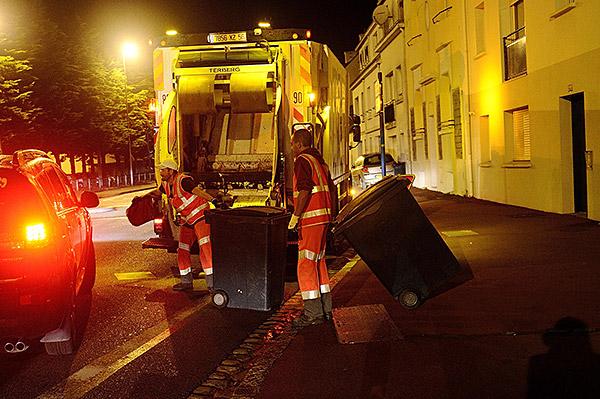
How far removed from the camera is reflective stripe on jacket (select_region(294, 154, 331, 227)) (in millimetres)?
6227

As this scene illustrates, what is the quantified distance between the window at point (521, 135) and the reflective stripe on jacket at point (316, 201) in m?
11.0

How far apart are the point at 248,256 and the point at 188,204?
1.50 metres

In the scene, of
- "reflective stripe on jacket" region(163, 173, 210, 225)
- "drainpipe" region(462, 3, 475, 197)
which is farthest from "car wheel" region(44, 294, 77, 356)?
"drainpipe" region(462, 3, 475, 197)

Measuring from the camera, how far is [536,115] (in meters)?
14.9

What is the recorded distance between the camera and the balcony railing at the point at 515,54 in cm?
1619

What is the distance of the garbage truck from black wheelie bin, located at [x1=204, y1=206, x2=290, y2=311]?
2538mm

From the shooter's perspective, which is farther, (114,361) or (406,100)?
(406,100)

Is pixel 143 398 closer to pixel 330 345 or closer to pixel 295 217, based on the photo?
pixel 330 345

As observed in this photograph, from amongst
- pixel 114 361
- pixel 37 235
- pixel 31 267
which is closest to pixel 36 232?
pixel 37 235

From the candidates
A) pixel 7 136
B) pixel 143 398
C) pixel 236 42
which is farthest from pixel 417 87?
pixel 143 398

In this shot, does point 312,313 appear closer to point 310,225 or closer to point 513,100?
point 310,225

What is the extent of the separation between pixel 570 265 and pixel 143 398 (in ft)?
18.8

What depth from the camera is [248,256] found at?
6.74 m

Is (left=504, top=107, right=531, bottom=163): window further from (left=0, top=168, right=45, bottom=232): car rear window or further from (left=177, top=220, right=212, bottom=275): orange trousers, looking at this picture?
(left=0, top=168, right=45, bottom=232): car rear window
